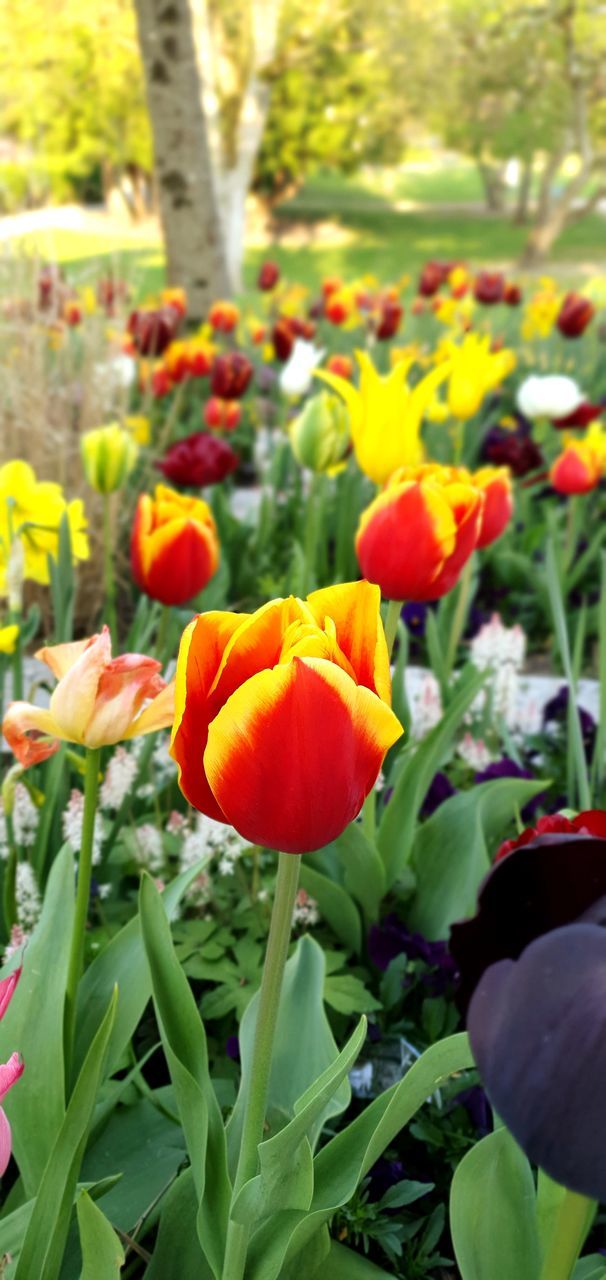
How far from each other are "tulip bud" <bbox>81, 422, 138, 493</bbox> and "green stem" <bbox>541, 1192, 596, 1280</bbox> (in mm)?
1446

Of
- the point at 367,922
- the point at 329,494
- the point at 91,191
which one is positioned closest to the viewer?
the point at 367,922

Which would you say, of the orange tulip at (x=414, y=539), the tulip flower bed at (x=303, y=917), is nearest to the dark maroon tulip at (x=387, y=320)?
the tulip flower bed at (x=303, y=917)

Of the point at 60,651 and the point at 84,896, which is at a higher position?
the point at 60,651

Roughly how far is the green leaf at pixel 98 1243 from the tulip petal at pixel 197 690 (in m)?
0.25

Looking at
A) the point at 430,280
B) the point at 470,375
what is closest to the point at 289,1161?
the point at 470,375

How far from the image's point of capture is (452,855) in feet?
4.70

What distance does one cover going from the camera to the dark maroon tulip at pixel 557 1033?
45 cm

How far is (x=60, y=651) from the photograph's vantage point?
0.93m

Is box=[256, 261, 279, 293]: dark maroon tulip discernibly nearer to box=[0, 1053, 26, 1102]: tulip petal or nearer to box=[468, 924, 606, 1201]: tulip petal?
box=[0, 1053, 26, 1102]: tulip petal

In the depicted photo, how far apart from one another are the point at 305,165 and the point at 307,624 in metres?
25.5

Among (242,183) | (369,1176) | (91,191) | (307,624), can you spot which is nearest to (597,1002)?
(307,624)

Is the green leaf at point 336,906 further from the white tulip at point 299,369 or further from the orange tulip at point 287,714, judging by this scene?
the white tulip at point 299,369

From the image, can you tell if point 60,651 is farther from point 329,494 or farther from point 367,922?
point 329,494

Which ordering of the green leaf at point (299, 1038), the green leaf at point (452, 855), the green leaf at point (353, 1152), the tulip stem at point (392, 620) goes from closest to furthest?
1. the green leaf at point (353, 1152)
2. the green leaf at point (299, 1038)
3. the tulip stem at point (392, 620)
4. the green leaf at point (452, 855)
